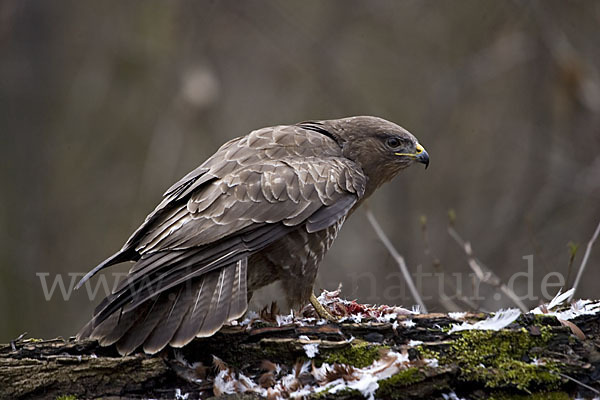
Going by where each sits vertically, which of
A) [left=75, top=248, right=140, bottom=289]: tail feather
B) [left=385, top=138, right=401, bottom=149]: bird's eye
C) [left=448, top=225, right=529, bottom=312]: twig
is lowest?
[left=448, top=225, right=529, bottom=312]: twig

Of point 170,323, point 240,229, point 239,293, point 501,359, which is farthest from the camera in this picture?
point 240,229

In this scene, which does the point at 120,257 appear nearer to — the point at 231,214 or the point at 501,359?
the point at 231,214

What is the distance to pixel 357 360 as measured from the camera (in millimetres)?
3307

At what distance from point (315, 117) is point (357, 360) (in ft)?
21.8

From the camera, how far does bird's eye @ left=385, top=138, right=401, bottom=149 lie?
4832mm

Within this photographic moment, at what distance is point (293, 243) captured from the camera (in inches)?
158

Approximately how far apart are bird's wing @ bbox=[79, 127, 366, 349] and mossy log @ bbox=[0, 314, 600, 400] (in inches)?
8.4

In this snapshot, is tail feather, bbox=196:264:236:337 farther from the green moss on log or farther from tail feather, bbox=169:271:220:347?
the green moss on log

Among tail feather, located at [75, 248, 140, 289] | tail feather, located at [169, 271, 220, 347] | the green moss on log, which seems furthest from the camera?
tail feather, located at [75, 248, 140, 289]

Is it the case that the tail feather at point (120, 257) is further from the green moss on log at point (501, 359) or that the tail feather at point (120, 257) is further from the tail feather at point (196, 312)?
the green moss on log at point (501, 359)

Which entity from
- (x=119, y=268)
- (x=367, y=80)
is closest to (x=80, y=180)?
(x=119, y=268)

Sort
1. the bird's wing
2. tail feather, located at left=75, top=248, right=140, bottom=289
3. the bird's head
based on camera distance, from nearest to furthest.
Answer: the bird's wing
tail feather, located at left=75, top=248, right=140, bottom=289
the bird's head

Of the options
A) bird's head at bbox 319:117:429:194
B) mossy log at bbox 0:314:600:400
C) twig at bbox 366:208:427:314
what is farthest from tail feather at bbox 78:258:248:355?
bird's head at bbox 319:117:429:194

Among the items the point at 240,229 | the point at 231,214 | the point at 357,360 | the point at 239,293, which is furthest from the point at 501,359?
the point at 231,214
